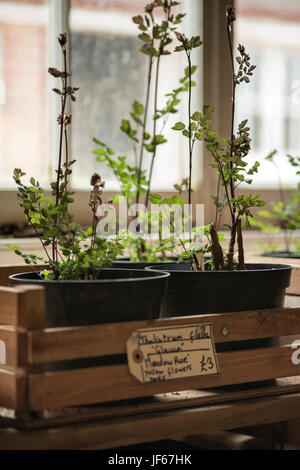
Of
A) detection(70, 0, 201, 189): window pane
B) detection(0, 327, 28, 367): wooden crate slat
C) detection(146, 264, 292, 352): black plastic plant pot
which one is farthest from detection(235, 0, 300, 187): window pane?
detection(0, 327, 28, 367): wooden crate slat

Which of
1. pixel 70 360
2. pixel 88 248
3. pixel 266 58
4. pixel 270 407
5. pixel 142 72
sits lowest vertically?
pixel 270 407

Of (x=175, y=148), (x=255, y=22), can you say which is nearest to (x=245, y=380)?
(x=175, y=148)

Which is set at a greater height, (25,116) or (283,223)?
(25,116)

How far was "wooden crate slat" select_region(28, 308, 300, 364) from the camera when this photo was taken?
3.77ft

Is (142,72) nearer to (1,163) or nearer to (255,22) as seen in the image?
(1,163)

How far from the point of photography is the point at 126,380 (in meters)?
1.23

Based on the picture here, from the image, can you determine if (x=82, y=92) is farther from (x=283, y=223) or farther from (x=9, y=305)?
(x=9, y=305)

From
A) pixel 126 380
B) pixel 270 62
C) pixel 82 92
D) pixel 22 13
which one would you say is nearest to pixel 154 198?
pixel 126 380

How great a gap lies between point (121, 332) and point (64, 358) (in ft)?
0.37

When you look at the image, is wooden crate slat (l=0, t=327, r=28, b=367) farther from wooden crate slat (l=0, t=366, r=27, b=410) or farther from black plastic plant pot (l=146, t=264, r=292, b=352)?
black plastic plant pot (l=146, t=264, r=292, b=352)

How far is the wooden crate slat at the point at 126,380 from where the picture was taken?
1.15 meters

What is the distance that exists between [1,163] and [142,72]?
78cm

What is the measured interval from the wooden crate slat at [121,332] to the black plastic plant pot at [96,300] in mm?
28

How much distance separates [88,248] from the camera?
1.42 m
